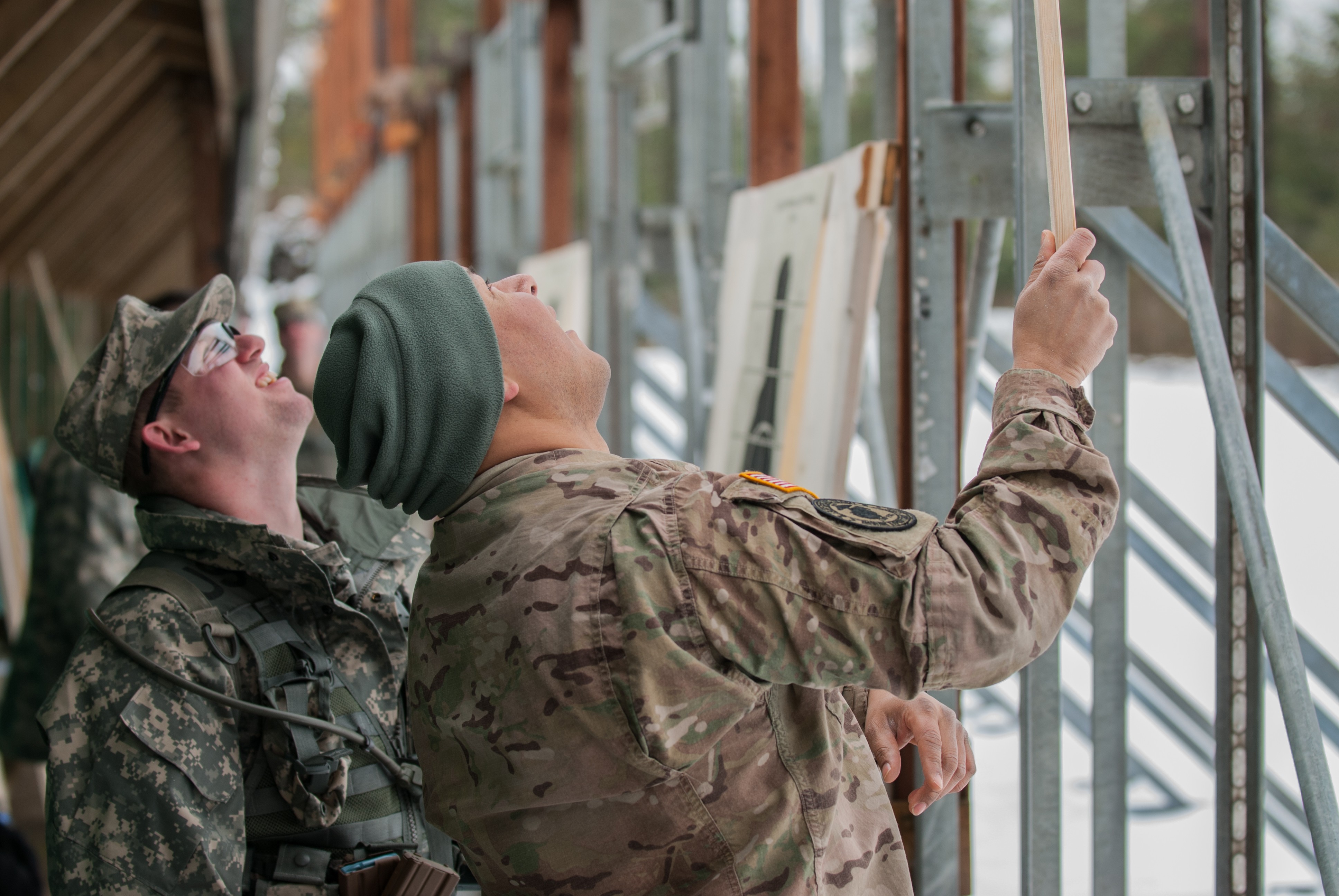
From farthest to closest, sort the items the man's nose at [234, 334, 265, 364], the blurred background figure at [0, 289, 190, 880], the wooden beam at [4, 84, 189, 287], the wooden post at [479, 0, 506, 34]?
the wooden beam at [4, 84, 189, 287]
the wooden post at [479, 0, 506, 34]
the blurred background figure at [0, 289, 190, 880]
the man's nose at [234, 334, 265, 364]

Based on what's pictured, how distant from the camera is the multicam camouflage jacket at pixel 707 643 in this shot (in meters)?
1.43

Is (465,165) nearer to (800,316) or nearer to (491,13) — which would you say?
(491,13)

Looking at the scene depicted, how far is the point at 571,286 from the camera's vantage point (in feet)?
18.5

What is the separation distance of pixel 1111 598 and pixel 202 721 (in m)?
1.77

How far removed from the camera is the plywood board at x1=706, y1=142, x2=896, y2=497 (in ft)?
9.33

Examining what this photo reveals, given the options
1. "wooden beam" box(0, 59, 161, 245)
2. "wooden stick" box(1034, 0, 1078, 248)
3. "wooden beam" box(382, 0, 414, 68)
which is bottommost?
"wooden stick" box(1034, 0, 1078, 248)

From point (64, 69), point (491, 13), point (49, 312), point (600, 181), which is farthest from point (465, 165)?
point (600, 181)

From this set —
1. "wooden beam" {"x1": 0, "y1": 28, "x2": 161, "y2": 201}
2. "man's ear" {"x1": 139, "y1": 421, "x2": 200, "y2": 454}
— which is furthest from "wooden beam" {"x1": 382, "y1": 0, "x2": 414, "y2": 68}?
"man's ear" {"x1": 139, "y1": 421, "x2": 200, "y2": 454}

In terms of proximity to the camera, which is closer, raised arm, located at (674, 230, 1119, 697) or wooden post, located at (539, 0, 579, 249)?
raised arm, located at (674, 230, 1119, 697)

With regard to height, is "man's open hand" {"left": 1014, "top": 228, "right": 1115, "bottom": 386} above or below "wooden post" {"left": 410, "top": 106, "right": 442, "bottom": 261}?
below

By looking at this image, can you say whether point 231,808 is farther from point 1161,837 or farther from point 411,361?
point 1161,837

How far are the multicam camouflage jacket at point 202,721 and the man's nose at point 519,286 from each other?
675 millimetres

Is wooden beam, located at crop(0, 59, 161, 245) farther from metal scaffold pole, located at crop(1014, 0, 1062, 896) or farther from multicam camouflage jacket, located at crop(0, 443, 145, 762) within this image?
metal scaffold pole, located at crop(1014, 0, 1062, 896)

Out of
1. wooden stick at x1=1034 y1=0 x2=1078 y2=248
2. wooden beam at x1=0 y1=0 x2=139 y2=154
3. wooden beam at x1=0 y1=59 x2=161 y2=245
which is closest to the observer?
wooden stick at x1=1034 y1=0 x2=1078 y2=248
